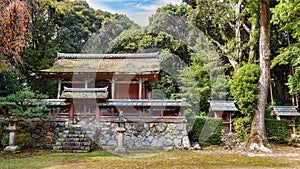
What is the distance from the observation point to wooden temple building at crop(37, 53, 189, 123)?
10703mm

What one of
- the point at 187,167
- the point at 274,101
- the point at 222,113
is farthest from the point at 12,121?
the point at 274,101

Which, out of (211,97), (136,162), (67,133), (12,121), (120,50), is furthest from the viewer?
(120,50)

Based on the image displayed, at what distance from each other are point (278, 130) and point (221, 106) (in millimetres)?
3395

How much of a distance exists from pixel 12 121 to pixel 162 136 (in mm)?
5545

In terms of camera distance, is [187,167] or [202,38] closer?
[187,167]

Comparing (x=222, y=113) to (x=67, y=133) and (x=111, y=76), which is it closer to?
(x=111, y=76)

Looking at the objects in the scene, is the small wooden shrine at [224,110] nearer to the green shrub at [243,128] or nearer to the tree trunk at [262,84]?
the green shrub at [243,128]

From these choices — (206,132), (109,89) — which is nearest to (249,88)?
(206,132)

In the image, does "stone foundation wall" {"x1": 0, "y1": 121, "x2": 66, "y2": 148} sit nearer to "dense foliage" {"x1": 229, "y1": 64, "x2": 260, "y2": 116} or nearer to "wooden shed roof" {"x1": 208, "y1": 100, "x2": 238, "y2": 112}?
"dense foliage" {"x1": 229, "y1": 64, "x2": 260, "y2": 116}

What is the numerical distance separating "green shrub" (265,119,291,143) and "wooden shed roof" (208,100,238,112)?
2.11 meters

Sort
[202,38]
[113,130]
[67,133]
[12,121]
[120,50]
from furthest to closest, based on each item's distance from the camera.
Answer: [120,50] < [202,38] < [113,130] < [67,133] < [12,121]

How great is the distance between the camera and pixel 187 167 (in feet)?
21.6

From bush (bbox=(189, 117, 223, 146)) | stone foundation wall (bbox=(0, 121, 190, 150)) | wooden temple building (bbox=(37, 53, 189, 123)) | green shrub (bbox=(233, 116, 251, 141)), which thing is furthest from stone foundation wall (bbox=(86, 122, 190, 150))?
green shrub (bbox=(233, 116, 251, 141))

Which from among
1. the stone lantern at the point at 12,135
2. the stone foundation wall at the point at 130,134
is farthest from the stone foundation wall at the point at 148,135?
the stone lantern at the point at 12,135
